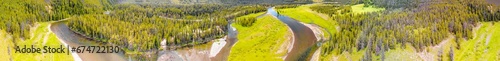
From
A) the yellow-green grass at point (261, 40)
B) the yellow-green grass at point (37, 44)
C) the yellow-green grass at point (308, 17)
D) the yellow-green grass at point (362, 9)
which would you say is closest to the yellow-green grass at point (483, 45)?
the yellow-green grass at point (362, 9)

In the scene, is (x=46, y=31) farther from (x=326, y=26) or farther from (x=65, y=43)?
(x=326, y=26)

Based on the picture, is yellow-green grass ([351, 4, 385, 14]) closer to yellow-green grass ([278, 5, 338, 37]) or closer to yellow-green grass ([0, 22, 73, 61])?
yellow-green grass ([278, 5, 338, 37])

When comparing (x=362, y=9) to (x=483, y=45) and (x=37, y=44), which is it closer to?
(x=483, y=45)

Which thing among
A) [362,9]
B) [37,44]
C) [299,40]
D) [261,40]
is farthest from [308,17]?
[37,44]

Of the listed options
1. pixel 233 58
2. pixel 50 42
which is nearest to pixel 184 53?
pixel 233 58

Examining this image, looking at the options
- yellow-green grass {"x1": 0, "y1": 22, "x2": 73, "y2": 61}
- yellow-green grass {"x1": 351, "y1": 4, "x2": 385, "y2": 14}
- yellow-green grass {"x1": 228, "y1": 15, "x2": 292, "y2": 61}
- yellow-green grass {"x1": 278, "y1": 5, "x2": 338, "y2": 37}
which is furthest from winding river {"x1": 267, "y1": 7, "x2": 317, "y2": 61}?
yellow-green grass {"x1": 0, "y1": 22, "x2": 73, "y2": 61}
